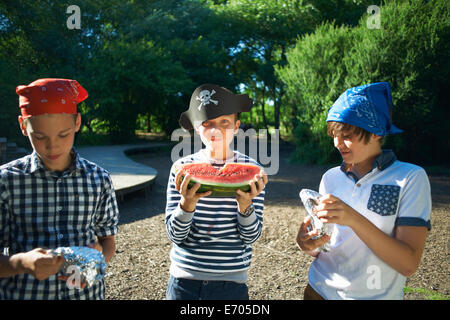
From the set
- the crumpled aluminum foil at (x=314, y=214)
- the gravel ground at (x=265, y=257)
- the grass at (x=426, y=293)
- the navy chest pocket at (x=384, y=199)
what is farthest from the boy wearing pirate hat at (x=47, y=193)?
the grass at (x=426, y=293)

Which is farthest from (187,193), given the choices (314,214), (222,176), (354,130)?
(354,130)

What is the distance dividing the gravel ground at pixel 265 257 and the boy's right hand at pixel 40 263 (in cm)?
241

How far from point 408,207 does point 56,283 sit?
6.06ft

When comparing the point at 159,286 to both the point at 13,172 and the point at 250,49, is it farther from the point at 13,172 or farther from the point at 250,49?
the point at 250,49

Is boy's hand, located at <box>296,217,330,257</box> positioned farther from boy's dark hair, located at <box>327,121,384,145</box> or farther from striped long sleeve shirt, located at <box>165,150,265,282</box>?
boy's dark hair, located at <box>327,121,384,145</box>

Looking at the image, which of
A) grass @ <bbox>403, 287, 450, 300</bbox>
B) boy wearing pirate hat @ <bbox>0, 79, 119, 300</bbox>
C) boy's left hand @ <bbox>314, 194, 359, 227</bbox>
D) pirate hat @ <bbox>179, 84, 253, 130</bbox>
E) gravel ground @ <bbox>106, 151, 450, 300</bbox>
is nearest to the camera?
boy's left hand @ <bbox>314, 194, 359, 227</bbox>

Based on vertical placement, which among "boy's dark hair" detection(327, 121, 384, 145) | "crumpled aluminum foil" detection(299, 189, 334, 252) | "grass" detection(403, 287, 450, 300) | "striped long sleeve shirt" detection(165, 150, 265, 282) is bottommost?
"grass" detection(403, 287, 450, 300)

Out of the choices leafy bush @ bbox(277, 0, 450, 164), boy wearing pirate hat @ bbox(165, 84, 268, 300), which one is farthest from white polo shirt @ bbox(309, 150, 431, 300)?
leafy bush @ bbox(277, 0, 450, 164)

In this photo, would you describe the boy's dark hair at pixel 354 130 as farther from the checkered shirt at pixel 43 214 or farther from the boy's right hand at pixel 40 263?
the boy's right hand at pixel 40 263

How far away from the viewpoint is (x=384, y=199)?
5.84 feet

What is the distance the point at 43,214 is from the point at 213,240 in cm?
94

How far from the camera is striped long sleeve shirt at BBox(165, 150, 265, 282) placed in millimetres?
2002

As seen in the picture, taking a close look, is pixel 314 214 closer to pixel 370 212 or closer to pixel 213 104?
pixel 370 212
